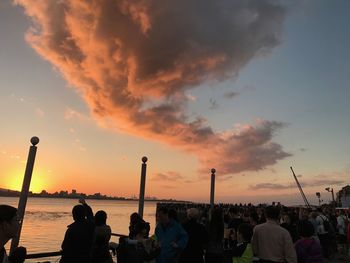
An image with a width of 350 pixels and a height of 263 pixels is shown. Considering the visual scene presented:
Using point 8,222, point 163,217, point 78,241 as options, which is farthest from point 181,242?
point 8,222

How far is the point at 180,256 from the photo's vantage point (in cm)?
739

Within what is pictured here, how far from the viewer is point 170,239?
6.89 metres

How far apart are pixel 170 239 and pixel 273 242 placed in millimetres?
2048

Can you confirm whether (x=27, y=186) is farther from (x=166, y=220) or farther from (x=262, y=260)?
(x=262, y=260)

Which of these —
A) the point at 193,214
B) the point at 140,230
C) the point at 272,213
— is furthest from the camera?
the point at 193,214

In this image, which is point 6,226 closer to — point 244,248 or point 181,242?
point 181,242

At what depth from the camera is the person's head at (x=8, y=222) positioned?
305 centimetres

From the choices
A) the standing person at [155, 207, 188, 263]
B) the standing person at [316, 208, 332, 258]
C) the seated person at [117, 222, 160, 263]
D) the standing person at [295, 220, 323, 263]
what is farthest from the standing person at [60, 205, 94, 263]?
the standing person at [316, 208, 332, 258]

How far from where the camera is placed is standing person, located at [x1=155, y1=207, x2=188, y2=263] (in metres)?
6.82

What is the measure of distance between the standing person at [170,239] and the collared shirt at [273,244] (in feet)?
4.82

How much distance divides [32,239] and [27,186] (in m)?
34.6

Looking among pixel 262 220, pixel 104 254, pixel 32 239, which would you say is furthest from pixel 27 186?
pixel 32 239

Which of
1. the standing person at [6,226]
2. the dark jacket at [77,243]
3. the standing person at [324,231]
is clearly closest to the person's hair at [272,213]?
the dark jacket at [77,243]

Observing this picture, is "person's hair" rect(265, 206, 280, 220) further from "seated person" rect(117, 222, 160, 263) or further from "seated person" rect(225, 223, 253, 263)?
"seated person" rect(117, 222, 160, 263)
